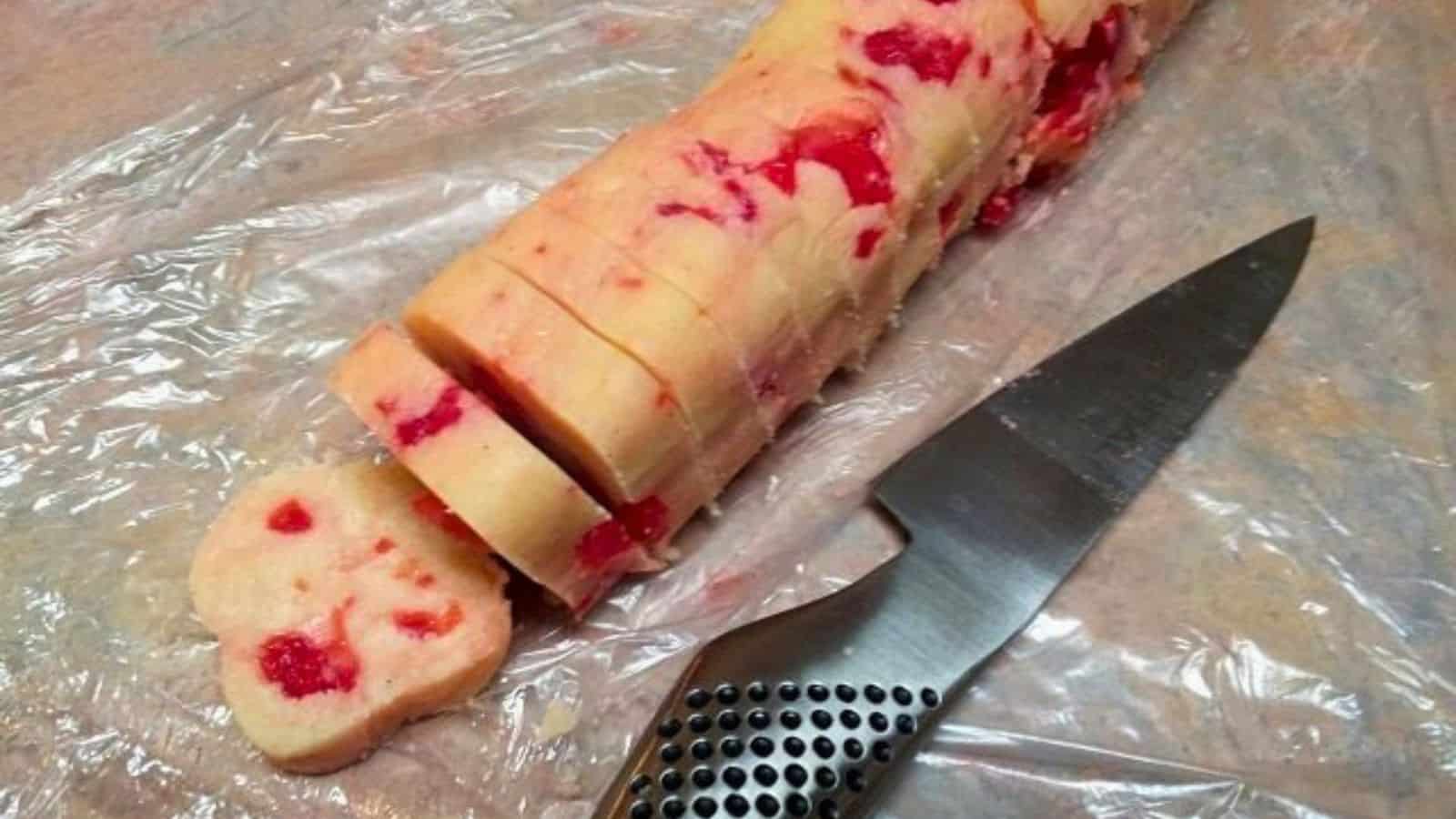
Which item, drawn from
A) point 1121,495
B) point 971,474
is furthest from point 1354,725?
point 971,474

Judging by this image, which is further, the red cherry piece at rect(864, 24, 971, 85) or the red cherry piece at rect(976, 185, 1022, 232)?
the red cherry piece at rect(976, 185, 1022, 232)

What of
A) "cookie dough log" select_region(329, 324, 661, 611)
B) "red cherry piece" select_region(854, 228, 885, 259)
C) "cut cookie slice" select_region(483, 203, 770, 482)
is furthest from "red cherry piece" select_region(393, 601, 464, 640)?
"red cherry piece" select_region(854, 228, 885, 259)

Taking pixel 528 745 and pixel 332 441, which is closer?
pixel 528 745

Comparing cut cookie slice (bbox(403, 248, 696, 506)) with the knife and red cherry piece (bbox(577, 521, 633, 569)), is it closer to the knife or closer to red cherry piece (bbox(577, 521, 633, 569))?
red cherry piece (bbox(577, 521, 633, 569))

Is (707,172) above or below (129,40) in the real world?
above

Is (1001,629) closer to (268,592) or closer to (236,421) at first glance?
(268,592)

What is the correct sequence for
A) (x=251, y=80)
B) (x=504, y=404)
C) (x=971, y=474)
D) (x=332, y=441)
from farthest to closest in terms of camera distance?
(x=251, y=80)
(x=332, y=441)
(x=971, y=474)
(x=504, y=404)

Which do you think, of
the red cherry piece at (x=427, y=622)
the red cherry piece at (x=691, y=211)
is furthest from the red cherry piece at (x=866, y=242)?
the red cherry piece at (x=427, y=622)

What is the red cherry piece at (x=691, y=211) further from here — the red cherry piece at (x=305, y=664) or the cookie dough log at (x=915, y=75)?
the red cherry piece at (x=305, y=664)
